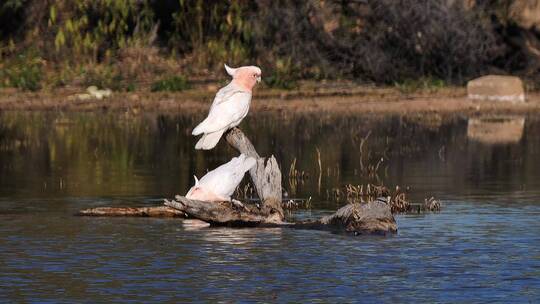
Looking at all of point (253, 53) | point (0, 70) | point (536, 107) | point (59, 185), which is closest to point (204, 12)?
point (253, 53)

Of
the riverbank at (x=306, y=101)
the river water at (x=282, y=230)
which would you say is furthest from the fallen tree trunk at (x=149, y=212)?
the riverbank at (x=306, y=101)

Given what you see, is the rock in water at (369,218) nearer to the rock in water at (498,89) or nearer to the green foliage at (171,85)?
the rock in water at (498,89)

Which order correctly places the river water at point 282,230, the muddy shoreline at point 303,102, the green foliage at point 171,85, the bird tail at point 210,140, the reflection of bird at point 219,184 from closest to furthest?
the river water at point 282,230, the reflection of bird at point 219,184, the bird tail at point 210,140, the muddy shoreline at point 303,102, the green foliage at point 171,85

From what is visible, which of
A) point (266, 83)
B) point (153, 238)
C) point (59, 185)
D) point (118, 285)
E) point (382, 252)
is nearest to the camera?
point (118, 285)

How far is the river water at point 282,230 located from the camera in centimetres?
1407

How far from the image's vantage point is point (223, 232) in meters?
17.7

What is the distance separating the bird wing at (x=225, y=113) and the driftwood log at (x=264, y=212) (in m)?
0.49

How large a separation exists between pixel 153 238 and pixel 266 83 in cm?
2577

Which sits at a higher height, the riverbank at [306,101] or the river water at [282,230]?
the riverbank at [306,101]

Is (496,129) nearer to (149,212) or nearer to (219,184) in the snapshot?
(149,212)

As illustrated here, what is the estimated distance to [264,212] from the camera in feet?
59.4

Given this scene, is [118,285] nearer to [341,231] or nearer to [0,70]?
[341,231]

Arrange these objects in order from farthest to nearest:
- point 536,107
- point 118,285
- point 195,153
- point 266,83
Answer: point 266,83 < point 536,107 < point 195,153 < point 118,285

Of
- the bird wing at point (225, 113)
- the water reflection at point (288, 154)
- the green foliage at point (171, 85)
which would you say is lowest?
the water reflection at point (288, 154)
